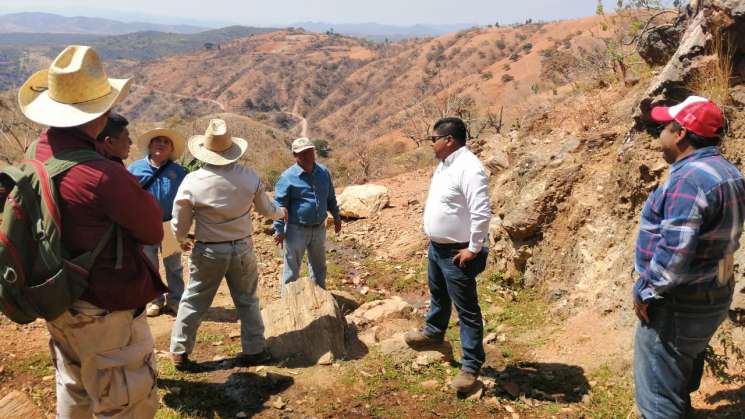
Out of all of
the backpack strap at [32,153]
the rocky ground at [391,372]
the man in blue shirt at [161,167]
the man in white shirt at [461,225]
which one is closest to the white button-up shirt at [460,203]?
the man in white shirt at [461,225]

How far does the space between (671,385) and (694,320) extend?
334 mm

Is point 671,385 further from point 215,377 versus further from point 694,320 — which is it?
point 215,377

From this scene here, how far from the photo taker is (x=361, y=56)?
80.3m

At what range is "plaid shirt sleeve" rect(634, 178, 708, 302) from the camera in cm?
234

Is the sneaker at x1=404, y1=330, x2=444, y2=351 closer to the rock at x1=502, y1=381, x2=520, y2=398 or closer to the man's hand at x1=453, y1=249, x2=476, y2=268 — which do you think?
the rock at x1=502, y1=381, x2=520, y2=398

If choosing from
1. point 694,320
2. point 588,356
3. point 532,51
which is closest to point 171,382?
point 588,356

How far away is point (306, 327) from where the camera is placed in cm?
457

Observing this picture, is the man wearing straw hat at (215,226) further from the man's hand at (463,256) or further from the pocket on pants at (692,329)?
the pocket on pants at (692,329)

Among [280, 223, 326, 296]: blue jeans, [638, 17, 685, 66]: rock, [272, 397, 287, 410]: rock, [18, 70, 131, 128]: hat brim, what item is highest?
[638, 17, 685, 66]: rock

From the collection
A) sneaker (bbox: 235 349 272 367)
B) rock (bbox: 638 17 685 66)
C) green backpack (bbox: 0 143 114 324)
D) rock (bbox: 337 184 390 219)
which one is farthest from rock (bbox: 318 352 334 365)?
rock (bbox: 638 17 685 66)

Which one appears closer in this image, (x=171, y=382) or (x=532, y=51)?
(x=171, y=382)

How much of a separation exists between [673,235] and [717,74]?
332cm

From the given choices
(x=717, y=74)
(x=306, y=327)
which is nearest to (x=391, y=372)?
(x=306, y=327)

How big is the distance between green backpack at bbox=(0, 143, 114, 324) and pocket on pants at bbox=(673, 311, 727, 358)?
8.94ft
